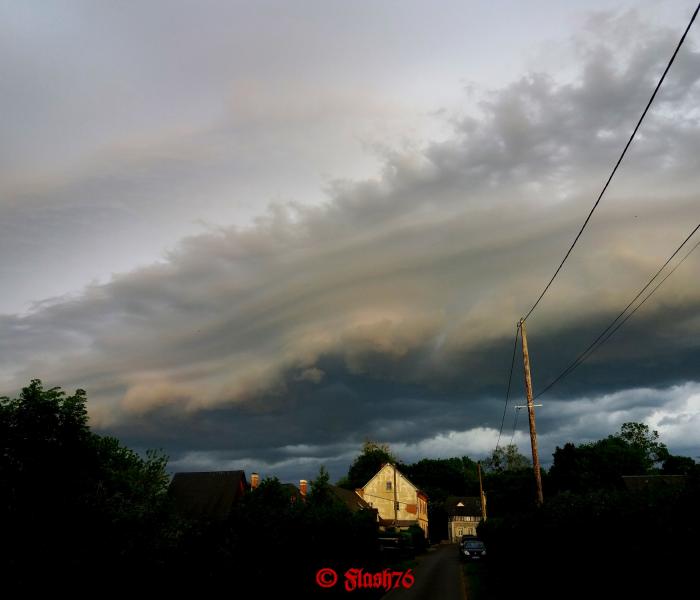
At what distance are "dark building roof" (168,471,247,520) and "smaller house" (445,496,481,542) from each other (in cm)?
7104

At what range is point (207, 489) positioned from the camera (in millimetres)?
57438

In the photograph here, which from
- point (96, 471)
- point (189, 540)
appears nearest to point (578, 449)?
point (96, 471)

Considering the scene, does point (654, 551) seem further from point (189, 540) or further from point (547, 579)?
point (547, 579)

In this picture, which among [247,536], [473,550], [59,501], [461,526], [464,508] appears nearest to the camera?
[247,536]

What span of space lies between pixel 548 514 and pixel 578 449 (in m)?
97.4

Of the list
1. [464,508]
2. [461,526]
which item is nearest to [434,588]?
[461,526]

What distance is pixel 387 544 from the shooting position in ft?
157

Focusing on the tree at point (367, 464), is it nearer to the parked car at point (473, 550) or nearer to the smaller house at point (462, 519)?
the smaller house at point (462, 519)

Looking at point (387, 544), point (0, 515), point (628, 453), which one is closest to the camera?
point (0, 515)

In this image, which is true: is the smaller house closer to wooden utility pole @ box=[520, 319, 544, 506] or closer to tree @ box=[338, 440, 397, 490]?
tree @ box=[338, 440, 397, 490]

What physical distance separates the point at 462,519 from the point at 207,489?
2948 inches

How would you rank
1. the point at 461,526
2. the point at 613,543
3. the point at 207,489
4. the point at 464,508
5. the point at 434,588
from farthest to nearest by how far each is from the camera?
the point at 464,508 → the point at 461,526 → the point at 207,489 → the point at 434,588 → the point at 613,543

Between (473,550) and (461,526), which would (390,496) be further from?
(473,550)

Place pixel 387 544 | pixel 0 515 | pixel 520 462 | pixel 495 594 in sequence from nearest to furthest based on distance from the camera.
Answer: pixel 0 515
pixel 495 594
pixel 387 544
pixel 520 462
